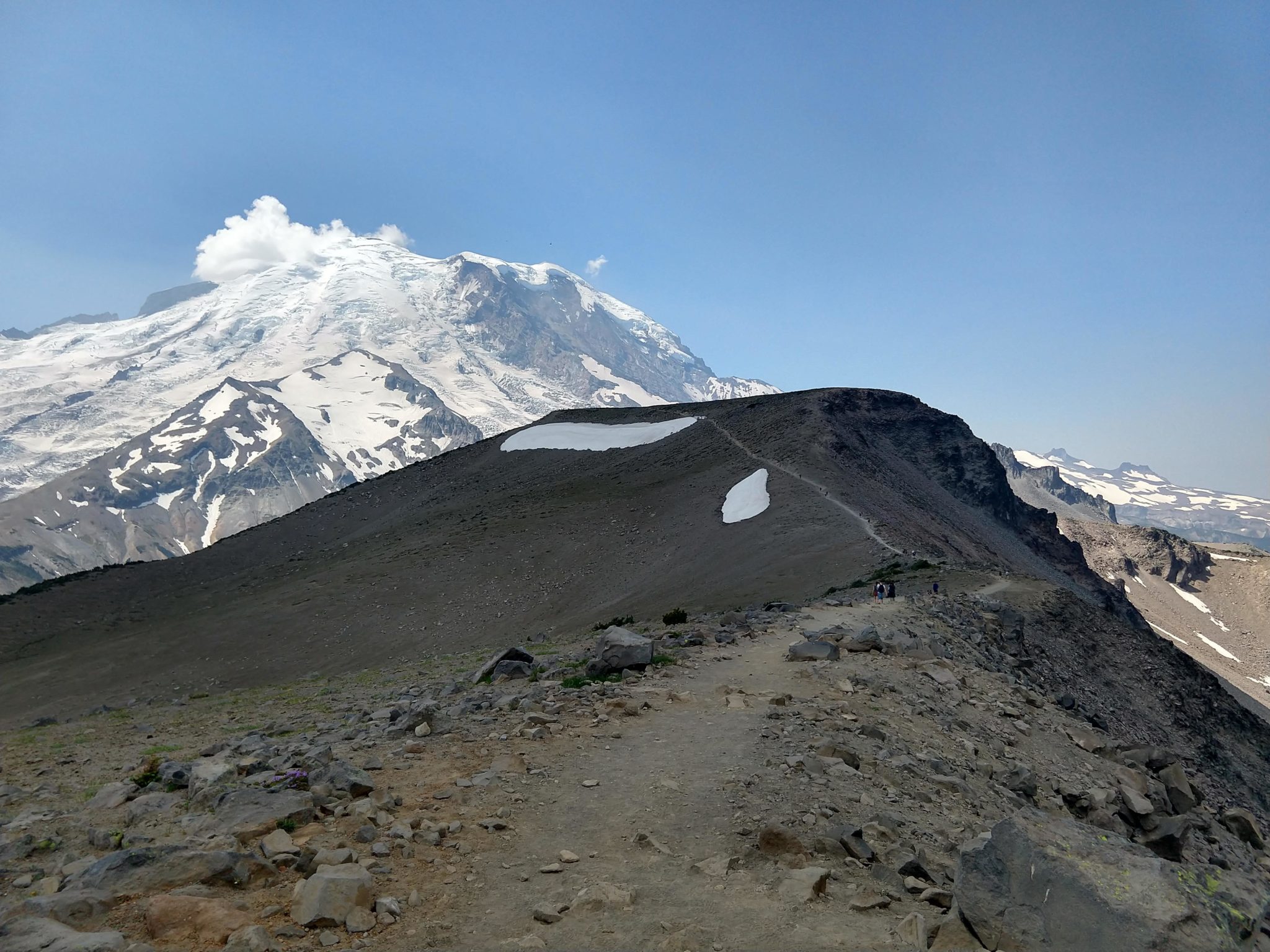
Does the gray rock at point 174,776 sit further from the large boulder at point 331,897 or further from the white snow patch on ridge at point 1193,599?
the white snow patch on ridge at point 1193,599

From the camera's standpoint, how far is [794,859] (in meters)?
7.83

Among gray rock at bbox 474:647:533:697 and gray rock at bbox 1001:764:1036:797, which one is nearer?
gray rock at bbox 1001:764:1036:797

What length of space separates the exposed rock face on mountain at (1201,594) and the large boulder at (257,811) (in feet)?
503

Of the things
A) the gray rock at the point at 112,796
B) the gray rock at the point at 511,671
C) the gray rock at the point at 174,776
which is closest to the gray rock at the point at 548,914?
the gray rock at the point at 174,776

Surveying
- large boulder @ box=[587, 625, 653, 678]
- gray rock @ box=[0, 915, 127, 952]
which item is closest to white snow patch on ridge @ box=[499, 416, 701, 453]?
large boulder @ box=[587, 625, 653, 678]

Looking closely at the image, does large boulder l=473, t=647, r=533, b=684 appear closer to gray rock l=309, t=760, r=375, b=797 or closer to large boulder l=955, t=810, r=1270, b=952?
gray rock l=309, t=760, r=375, b=797

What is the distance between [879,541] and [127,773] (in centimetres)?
3123

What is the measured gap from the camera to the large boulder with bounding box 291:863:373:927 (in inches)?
252

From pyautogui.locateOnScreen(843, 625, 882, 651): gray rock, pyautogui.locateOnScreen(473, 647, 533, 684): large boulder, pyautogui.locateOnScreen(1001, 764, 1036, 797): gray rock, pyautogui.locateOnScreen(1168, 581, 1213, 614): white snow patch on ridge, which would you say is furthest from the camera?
pyautogui.locateOnScreen(1168, 581, 1213, 614): white snow patch on ridge

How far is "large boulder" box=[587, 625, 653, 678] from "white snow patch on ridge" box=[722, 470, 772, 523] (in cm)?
2937

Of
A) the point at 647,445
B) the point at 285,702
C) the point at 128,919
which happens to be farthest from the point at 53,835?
the point at 647,445

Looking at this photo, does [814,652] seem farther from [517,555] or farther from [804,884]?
[517,555]

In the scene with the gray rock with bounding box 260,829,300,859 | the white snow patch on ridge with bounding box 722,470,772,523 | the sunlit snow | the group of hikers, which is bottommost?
the sunlit snow

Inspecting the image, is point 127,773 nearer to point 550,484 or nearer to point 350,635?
point 350,635
